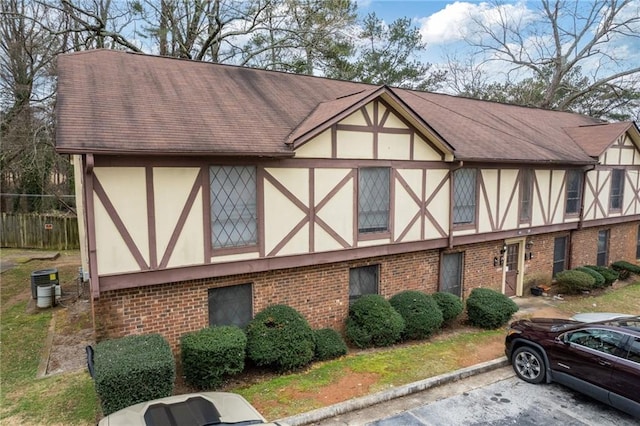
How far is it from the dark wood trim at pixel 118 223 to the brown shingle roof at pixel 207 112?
2.47ft

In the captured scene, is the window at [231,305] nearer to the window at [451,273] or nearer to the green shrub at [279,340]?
the green shrub at [279,340]

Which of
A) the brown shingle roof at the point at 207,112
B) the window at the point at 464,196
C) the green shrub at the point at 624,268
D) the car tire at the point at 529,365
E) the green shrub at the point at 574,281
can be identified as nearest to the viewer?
the brown shingle roof at the point at 207,112

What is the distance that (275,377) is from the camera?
8.52 metres

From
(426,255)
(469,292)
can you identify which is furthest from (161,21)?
(469,292)

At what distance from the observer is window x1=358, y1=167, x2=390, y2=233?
10531 millimetres

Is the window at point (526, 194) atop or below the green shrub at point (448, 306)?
atop

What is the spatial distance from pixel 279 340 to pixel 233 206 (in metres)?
3.04

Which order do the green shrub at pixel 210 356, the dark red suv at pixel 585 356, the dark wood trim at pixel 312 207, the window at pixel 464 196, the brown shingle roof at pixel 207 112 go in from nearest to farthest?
the dark red suv at pixel 585 356, the green shrub at pixel 210 356, the brown shingle roof at pixel 207 112, the dark wood trim at pixel 312 207, the window at pixel 464 196

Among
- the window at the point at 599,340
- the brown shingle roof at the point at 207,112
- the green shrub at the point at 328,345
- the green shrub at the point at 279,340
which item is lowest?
the green shrub at the point at 328,345

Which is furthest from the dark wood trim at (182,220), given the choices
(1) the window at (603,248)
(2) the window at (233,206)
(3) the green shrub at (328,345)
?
(1) the window at (603,248)

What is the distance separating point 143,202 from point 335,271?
4.98 m

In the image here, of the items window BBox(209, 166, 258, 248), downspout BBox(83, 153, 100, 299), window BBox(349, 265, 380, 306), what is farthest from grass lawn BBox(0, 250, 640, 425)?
window BBox(209, 166, 258, 248)

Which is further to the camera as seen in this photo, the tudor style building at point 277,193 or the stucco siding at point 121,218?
the tudor style building at point 277,193

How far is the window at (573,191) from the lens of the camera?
15.6 meters
